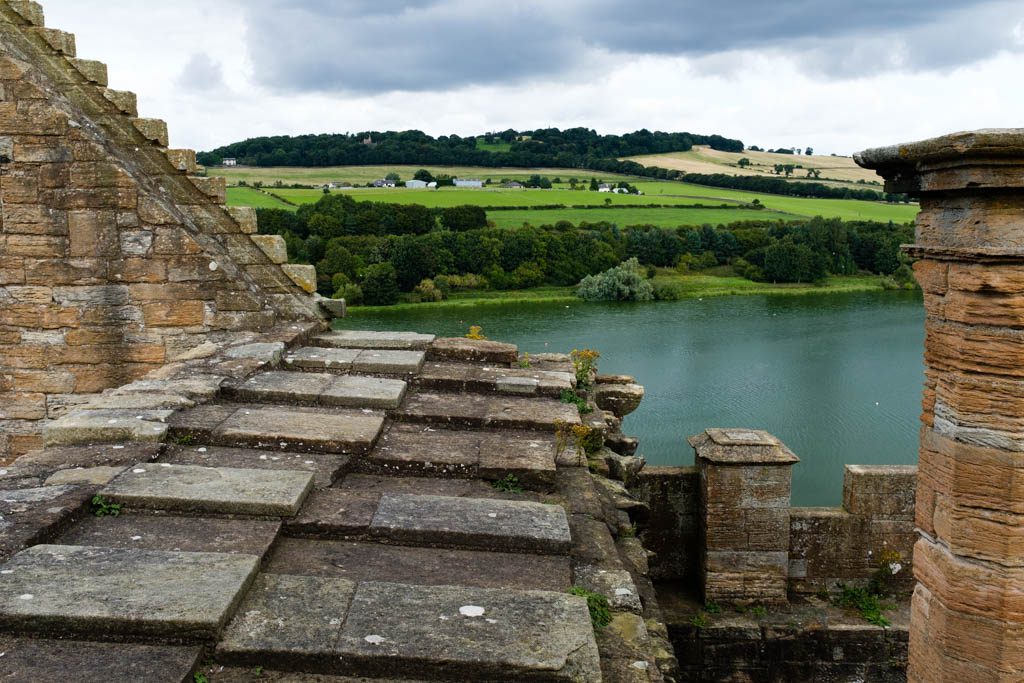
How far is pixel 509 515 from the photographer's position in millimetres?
3717

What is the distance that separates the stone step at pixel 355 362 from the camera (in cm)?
584

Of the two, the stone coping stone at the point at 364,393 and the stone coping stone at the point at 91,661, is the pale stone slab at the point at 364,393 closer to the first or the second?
the stone coping stone at the point at 364,393

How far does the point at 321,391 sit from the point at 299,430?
2.46ft

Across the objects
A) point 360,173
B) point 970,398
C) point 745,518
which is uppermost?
point 360,173

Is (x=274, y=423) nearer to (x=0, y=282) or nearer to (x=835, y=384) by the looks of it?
(x=0, y=282)

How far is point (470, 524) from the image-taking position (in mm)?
3590

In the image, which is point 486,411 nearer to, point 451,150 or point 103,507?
point 103,507

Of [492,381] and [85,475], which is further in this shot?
[492,381]

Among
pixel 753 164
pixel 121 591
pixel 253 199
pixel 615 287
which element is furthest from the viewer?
pixel 753 164

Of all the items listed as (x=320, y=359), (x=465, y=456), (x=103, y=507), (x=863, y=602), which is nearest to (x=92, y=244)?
(x=320, y=359)

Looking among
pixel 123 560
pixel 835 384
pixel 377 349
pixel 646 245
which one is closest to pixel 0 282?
pixel 377 349

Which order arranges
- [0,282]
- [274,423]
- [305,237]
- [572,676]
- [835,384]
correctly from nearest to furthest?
[572,676], [274,423], [0,282], [835,384], [305,237]

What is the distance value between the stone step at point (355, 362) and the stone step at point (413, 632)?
288 cm

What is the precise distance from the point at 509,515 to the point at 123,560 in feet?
5.07
